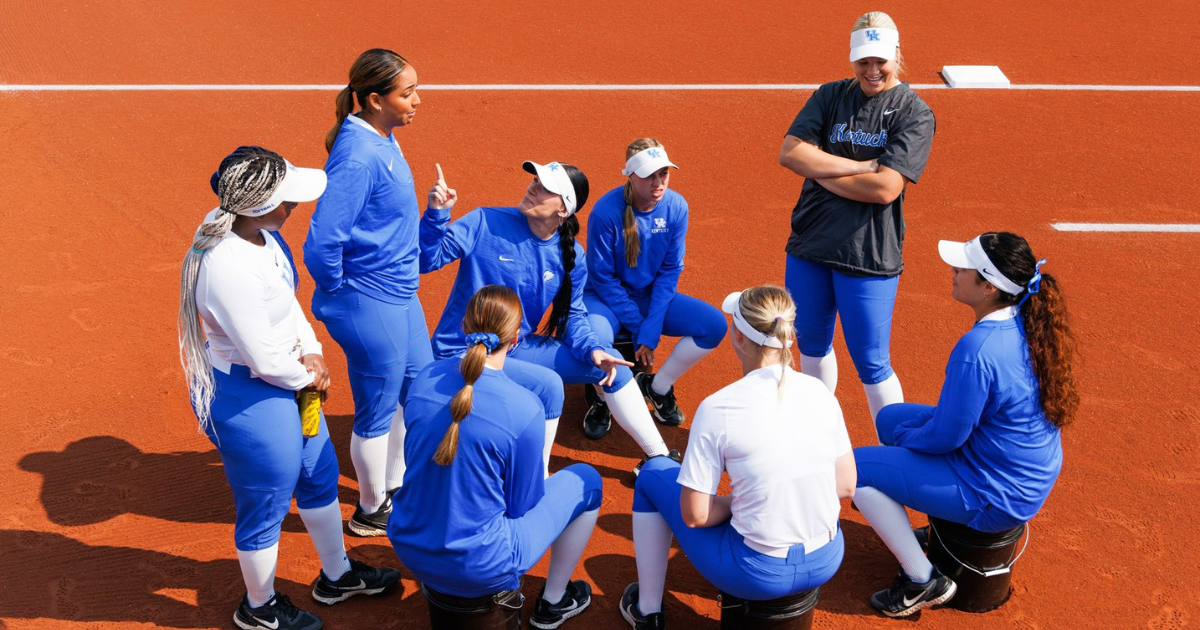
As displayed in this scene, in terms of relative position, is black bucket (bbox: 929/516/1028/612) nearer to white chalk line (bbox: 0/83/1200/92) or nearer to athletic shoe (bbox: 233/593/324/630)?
athletic shoe (bbox: 233/593/324/630)

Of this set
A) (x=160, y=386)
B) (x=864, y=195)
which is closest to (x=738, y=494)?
(x=864, y=195)

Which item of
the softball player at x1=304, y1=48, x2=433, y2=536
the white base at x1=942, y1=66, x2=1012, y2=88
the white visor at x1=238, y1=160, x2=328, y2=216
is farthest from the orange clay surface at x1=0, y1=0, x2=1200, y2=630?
the white visor at x1=238, y1=160, x2=328, y2=216

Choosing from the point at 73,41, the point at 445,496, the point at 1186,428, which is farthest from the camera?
the point at 73,41

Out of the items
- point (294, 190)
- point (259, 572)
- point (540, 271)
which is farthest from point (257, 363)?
point (540, 271)

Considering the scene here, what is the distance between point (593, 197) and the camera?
7836 millimetres

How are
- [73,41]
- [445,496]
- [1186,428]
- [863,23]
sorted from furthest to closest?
[73,41] → [1186,428] → [863,23] → [445,496]

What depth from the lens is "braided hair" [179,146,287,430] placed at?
3.31 meters

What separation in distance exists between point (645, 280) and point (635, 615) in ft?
6.26

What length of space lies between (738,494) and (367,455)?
181 centimetres

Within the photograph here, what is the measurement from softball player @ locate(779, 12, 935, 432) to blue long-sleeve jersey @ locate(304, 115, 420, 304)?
5.83 ft

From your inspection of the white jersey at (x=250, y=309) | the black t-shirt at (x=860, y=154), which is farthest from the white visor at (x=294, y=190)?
the black t-shirt at (x=860, y=154)

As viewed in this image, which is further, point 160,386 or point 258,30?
point 258,30

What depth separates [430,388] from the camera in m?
3.38

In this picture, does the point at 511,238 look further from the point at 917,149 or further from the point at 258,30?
the point at 258,30
